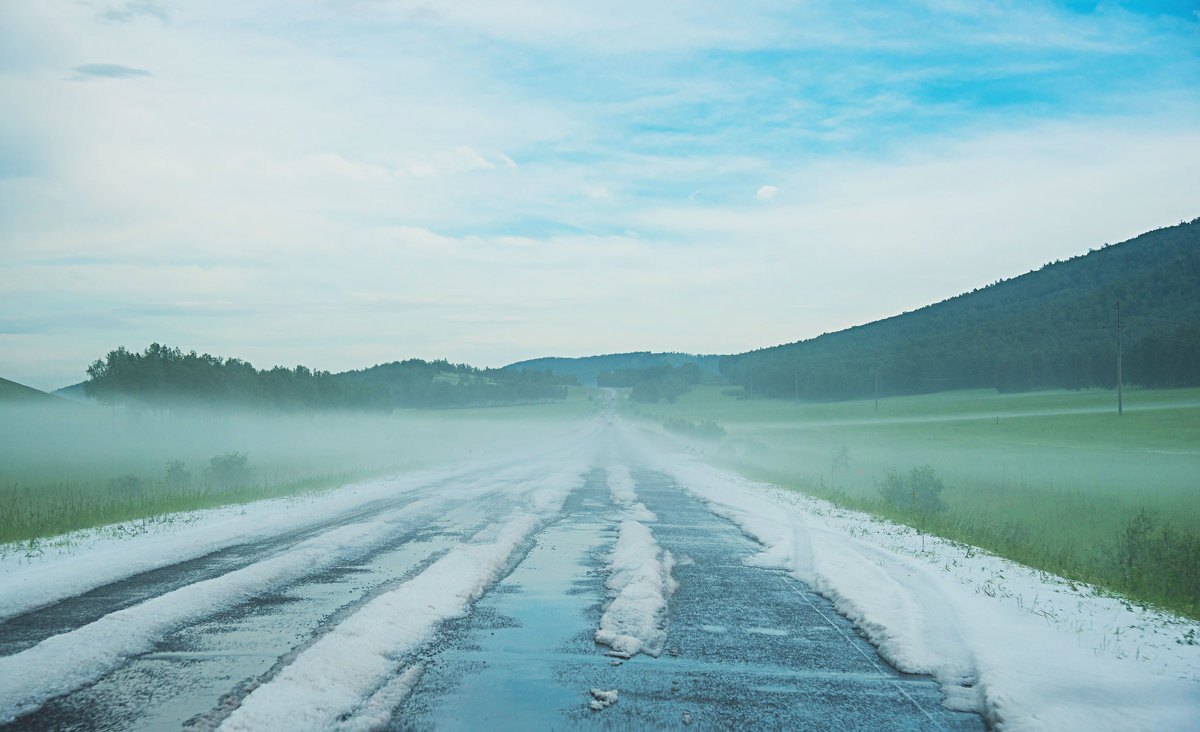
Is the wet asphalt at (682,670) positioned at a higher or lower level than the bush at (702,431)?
higher

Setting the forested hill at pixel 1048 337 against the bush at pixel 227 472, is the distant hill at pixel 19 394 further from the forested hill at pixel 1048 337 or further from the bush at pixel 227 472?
the forested hill at pixel 1048 337

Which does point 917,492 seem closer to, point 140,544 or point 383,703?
point 140,544

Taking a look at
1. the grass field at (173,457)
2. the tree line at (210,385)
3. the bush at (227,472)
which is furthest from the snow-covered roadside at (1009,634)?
the tree line at (210,385)

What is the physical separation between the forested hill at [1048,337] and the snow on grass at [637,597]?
288 ft

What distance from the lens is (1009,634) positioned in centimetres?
655

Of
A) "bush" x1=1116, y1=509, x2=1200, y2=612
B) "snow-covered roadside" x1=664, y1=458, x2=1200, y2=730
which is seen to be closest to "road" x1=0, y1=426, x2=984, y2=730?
"snow-covered roadside" x1=664, y1=458, x2=1200, y2=730

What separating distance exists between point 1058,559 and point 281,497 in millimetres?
15868

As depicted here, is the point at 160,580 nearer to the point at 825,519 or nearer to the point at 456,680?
the point at 456,680

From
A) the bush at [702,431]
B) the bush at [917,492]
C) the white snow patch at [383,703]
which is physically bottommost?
the bush at [702,431]

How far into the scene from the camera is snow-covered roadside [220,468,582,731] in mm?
4469

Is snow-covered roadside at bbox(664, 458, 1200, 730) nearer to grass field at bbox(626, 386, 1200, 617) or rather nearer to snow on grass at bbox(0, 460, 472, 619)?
grass field at bbox(626, 386, 1200, 617)

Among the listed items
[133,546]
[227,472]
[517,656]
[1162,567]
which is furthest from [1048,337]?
[517,656]

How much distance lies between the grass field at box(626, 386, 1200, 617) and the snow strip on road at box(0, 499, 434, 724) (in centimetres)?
965

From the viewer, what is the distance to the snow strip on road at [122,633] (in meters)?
4.82
